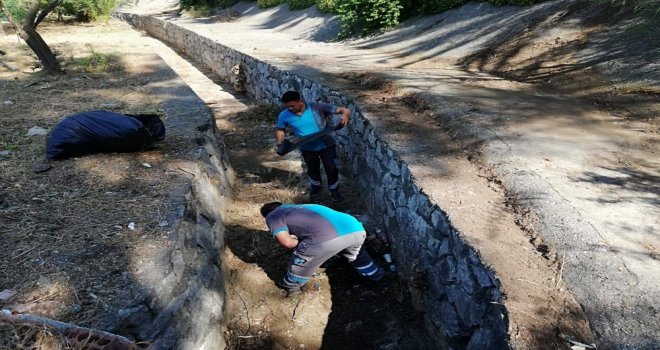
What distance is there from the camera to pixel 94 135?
4461 millimetres

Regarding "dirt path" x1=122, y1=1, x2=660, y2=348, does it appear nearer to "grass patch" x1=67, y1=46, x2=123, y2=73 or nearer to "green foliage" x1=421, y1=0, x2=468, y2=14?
"green foliage" x1=421, y1=0, x2=468, y2=14

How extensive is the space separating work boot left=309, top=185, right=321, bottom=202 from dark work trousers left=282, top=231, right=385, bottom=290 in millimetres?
1564

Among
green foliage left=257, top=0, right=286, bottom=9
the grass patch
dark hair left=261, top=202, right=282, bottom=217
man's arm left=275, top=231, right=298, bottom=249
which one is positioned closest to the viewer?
man's arm left=275, top=231, right=298, bottom=249

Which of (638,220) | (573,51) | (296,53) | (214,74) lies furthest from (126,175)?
(214,74)

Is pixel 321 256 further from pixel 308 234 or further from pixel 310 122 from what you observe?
pixel 310 122

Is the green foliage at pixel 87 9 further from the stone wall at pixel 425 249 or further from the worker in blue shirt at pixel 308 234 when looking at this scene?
the worker in blue shirt at pixel 308 234

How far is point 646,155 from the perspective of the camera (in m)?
4.05

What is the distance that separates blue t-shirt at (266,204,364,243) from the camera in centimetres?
385

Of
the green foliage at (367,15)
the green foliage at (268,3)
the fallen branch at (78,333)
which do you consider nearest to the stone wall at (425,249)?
the fallen branch at (78,333)

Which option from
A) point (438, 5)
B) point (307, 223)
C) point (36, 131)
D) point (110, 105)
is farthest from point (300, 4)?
point (307, 223)

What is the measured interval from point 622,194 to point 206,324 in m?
3.19

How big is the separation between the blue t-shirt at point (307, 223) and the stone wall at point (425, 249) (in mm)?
678

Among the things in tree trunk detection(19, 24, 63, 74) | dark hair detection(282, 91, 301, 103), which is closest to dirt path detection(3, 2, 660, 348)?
dark hair detection(282, 91, 301, 103)

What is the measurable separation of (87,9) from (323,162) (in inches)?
678
